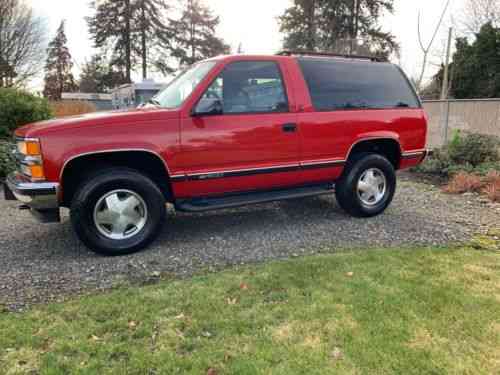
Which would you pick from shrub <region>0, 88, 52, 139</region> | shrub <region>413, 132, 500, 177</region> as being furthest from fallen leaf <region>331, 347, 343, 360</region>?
shrub <region>0, 88, 52, 139</region>

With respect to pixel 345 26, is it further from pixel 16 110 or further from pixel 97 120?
pixel 97 120

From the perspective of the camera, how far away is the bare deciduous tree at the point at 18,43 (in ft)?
61.2

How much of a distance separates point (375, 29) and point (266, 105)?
20.8 meters

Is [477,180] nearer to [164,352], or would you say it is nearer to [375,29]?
[164,352]

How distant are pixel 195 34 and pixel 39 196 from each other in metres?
30.4

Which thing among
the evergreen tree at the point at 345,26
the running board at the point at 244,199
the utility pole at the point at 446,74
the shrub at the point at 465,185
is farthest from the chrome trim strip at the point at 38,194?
the evergreen tree at the point at 345,26

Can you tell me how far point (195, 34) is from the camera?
31375mm

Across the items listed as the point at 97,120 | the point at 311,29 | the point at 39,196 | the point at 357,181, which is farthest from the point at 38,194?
the point at 311,29

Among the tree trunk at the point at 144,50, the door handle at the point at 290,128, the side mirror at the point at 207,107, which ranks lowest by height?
the door handle at the point at 290,128

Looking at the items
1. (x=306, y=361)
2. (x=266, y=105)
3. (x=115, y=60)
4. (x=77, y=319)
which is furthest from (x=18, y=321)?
(x=115, y=60)

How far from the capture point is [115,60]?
96.0 ft

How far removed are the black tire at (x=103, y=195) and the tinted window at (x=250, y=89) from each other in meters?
1.07

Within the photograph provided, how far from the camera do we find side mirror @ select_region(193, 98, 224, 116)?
3.93 metres

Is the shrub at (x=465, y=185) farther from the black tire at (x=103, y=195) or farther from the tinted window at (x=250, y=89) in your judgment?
the black tire at (x=103, y=195)
